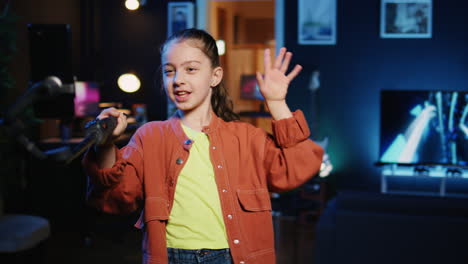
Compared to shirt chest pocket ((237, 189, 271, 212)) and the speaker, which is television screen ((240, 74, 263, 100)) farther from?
shirt chest pocket ((237, 189, 271, 212))

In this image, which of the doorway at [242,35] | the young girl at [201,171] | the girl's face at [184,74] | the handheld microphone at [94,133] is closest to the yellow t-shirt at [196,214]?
the young girl at [201,171]

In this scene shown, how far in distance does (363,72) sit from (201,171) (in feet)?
14.9

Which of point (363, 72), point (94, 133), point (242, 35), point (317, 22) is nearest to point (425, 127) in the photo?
point (363, 72)

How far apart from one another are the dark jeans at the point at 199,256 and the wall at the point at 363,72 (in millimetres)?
4209

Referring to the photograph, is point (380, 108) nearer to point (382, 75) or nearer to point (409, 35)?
point (382, 75)

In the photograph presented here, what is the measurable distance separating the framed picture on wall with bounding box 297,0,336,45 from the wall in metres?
0.06

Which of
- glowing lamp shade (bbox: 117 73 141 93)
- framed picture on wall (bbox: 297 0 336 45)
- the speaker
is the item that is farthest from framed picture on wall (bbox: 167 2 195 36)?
the speaker

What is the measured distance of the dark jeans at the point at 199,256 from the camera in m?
1.24

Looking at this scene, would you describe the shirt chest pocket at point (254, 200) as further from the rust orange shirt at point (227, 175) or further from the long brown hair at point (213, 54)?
the long brown hair at point (213, 54)

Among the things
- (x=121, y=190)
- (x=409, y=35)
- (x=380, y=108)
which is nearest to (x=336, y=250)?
(x=121, y=190)

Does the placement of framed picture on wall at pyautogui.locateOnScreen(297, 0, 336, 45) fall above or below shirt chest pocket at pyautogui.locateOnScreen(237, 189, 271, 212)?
above

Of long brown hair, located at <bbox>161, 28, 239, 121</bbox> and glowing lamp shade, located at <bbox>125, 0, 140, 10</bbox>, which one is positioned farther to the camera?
glowing lamp shade, located at <bbox>125, 0, 140, 10</bbox>

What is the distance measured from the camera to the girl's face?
130cm

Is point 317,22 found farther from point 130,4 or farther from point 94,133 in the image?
point 94,133
